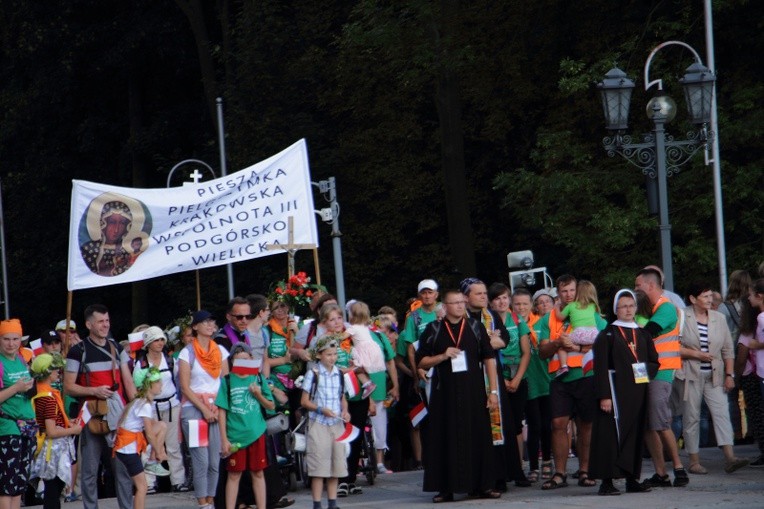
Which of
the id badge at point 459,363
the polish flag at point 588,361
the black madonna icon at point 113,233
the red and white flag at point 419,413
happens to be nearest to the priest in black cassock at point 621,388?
the polish flag at point 588,361

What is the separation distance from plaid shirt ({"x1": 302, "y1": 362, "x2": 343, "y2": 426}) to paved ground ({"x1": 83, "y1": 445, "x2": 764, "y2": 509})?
3.13 feet

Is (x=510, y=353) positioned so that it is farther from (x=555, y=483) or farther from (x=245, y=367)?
(x=245, y=367)

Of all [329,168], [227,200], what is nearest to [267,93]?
[329,168]

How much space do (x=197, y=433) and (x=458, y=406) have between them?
2.40 m

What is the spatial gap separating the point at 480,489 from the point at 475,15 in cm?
2007

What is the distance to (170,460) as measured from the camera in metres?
16.4

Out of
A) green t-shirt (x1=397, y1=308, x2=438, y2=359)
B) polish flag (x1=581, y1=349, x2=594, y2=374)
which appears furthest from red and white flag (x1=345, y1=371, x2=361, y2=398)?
A: polish flag (x1=581, y1=349, x2=594, y2=374)

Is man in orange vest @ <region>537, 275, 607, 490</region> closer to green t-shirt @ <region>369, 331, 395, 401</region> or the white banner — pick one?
green t-shirt @ <region>369, 331, 395, 401</region>

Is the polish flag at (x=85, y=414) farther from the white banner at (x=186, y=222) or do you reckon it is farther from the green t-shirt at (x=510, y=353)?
the green t-shirt at (x=510, y=353)

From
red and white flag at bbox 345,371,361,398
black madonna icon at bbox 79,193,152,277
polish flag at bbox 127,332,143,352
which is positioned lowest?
red and white flag at bbox 345,371,361,398

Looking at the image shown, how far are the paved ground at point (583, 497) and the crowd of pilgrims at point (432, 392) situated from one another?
195 millimetres

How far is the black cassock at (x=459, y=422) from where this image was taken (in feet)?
41.4

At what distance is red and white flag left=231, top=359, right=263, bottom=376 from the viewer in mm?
11953

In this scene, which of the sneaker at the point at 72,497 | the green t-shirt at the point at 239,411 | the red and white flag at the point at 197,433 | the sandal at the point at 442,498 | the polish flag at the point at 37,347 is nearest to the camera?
the red and white flag at the point at 197,433
